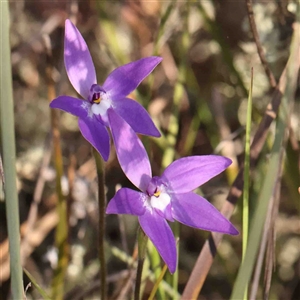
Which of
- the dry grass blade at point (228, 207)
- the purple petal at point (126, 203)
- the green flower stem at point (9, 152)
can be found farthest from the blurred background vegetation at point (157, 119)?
the green flower stem at point (9, 152)

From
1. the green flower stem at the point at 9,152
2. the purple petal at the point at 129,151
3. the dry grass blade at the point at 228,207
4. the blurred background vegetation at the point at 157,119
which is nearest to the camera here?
the green flower stem at the point at 9,152

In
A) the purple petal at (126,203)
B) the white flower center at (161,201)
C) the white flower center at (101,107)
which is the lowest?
the white flower center at (161,201)

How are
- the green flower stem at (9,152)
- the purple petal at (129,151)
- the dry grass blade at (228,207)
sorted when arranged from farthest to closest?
the dry grass blade at (228,207)
the purple petal at (129,151)
the green flower stem at (9,152)

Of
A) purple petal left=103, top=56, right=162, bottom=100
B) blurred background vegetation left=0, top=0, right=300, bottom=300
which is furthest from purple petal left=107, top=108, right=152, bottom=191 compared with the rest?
blurred background vegetation left=0, top=0, right=300, bottom=300

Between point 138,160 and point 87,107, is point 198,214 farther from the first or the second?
point 87,107

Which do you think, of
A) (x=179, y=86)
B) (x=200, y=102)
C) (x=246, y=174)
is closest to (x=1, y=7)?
(x=246, y=174)

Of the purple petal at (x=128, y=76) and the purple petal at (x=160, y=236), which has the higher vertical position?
the purple petal at (x=128, y=76)

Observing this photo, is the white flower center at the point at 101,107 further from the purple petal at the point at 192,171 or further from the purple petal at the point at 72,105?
the purple petal at the point at 192,171

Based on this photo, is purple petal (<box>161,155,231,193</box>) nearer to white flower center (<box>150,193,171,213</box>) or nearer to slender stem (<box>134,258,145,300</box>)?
white flower center (<box>150,193,171,213</box>)
